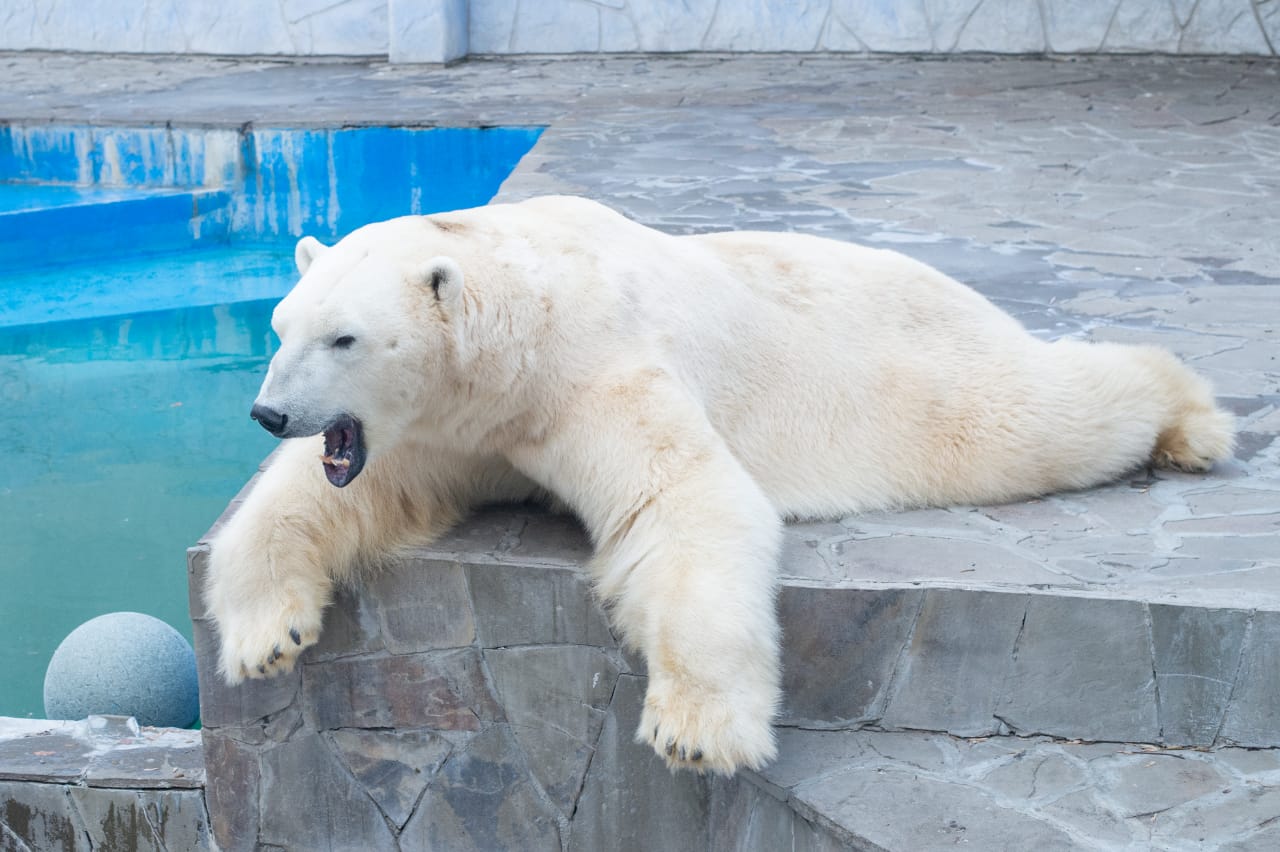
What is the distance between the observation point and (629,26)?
36.9ft

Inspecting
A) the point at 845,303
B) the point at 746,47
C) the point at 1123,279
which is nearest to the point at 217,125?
the point at 746,47

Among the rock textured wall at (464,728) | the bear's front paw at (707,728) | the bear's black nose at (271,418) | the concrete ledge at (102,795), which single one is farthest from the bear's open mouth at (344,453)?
the concrete ledge at (102,795)

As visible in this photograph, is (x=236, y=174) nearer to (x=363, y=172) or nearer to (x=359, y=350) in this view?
(x=363, y=172)

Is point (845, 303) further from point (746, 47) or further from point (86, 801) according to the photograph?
point (746, 47)

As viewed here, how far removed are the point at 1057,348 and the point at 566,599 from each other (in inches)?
47.8

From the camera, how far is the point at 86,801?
3.28 m

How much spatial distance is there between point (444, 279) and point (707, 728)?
827 millimetres

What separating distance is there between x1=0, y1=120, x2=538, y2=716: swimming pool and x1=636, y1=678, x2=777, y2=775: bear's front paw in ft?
9.35

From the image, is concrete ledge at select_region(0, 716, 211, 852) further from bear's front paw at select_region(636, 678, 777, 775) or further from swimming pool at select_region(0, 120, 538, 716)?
bear's front paw at select_region(636, 678, 777, 775)

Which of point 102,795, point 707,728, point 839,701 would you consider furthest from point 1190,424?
point 102,795

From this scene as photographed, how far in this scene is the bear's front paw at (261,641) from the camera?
2.41 metres

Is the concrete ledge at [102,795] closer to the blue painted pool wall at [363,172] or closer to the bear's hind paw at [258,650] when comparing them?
the bear's hind paw at [258,650]

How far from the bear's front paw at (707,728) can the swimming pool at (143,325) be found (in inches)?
112

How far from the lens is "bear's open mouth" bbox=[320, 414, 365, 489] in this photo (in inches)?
90.3
